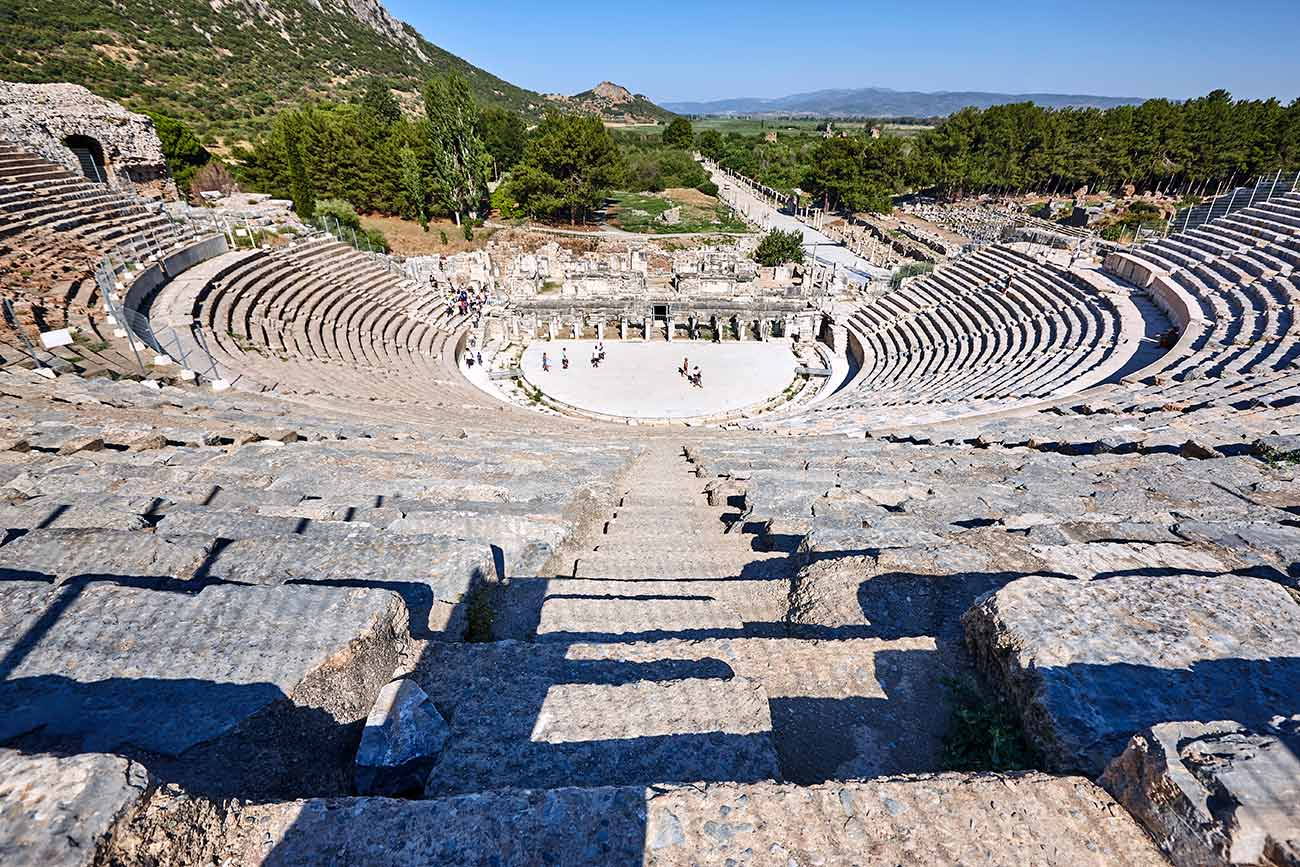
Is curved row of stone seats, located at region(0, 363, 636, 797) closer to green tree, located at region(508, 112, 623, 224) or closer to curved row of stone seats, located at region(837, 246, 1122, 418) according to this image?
curved row of stone seats, located at region(837, 246, 1122, 418)

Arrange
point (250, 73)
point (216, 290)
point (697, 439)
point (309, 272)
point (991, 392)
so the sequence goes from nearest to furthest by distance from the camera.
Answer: point (697, 439)
point (991, 392)
point (216, 290)
point (309, 272)
point (250, 73)

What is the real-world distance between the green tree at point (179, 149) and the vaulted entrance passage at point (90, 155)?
11.2 metres

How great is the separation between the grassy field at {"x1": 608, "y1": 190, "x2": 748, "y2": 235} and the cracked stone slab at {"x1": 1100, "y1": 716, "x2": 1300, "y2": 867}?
51760 mm

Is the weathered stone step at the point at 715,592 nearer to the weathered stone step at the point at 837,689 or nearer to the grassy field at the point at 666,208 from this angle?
the weathered stone step at the point at 837,689

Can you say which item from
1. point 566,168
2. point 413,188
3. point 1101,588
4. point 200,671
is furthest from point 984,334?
point 413,188

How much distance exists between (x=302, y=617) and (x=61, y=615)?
125cm

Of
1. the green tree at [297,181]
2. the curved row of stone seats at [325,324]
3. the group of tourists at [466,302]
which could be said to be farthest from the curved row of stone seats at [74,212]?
the green tree at [297,181]

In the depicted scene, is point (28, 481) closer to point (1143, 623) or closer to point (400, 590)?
point (400, 590)

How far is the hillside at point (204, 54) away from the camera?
5447 cm

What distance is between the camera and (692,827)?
2270 millimetres

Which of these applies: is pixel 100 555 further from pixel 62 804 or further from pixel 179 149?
pixel 179 149

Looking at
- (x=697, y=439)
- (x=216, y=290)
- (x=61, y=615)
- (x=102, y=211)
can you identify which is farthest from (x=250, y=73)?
(x=61, y=615)

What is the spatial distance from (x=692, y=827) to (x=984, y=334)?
2537cm

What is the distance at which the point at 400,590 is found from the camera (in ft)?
13.8
